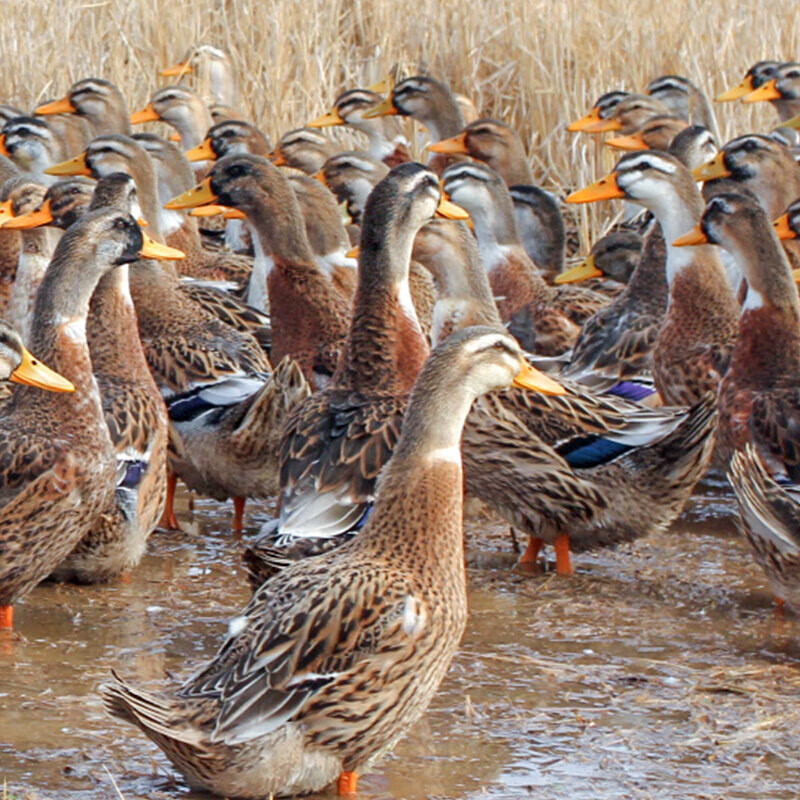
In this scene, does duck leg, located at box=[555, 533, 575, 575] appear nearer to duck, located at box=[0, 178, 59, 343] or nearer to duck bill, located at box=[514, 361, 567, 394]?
duck bill, located at box=[514, 361, 567, 394]

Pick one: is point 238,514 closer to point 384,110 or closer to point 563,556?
point 563,556

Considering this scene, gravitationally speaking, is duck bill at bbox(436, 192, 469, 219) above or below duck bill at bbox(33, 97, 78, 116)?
below

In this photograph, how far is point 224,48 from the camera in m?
13.5

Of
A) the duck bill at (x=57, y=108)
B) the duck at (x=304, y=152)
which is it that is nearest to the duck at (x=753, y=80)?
the duck at (x=304, y=152)

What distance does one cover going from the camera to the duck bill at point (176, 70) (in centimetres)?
1295

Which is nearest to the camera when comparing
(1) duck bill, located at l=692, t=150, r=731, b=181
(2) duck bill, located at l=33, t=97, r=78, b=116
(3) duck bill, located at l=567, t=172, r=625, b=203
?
(3) duck bill, located at l=567, t=172, r=625, b=203

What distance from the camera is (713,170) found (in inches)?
366

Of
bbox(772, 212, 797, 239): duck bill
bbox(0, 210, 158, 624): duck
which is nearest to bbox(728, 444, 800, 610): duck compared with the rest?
bbox(0, 210, 158, 624): duck

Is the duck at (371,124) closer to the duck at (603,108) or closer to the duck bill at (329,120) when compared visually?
the duck bill at (329,120)

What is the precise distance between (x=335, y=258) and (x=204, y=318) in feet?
4.02

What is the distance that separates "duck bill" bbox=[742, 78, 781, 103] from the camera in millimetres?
11430

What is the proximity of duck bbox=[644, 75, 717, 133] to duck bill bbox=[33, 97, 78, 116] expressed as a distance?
3.90 metres

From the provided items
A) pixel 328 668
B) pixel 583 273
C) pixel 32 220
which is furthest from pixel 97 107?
pixel 328 668

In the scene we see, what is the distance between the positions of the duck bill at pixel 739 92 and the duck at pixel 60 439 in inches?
255
